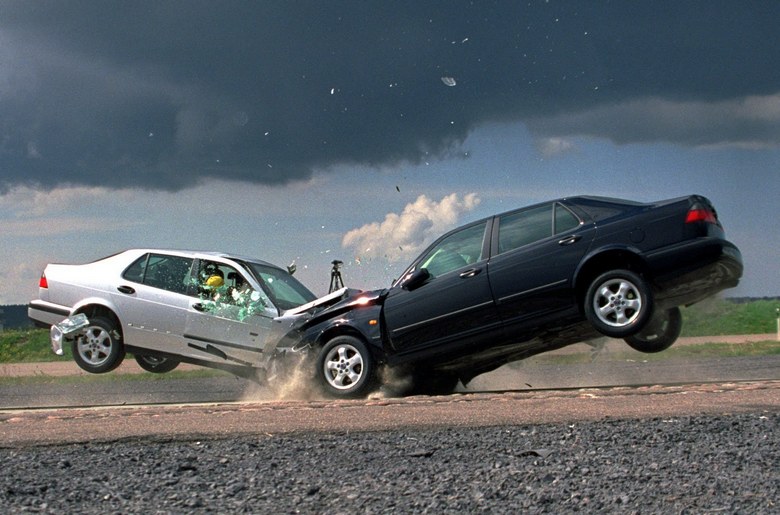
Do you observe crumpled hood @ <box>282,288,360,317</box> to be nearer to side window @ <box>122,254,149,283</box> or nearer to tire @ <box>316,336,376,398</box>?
tire @ <box>316,336,376,398</box>

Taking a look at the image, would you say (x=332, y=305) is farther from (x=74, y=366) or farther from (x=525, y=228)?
(x=74, y=366)

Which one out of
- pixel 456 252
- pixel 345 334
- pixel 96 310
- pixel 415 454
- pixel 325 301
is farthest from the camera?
pixel 96 310

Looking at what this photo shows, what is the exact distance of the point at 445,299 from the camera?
10484mm

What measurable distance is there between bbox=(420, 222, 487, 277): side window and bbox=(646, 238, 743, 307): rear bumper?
6.11 feet

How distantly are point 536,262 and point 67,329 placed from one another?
249 inches

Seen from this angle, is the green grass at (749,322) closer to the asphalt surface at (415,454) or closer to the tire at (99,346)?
the asphalt surface at (415,454)

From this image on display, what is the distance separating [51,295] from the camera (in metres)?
12.8

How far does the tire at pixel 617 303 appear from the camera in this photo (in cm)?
960

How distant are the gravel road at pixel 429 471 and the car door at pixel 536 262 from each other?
Result: 6.70 ft

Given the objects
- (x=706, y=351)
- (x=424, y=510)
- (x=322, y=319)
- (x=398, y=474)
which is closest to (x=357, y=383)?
(x=322, y=319)

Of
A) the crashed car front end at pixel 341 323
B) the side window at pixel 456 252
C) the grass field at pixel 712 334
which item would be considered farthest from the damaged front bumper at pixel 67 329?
the grass field at pixel 712 334

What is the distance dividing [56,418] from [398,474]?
5034mm

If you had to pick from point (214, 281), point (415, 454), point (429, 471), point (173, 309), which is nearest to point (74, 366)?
point (173, 309)

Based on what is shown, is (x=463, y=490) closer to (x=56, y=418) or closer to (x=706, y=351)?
(x=56, y=418)
